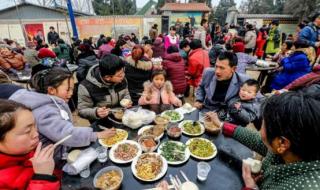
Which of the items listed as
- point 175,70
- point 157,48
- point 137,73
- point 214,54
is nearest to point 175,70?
point 175,70

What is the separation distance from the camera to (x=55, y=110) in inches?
72.7

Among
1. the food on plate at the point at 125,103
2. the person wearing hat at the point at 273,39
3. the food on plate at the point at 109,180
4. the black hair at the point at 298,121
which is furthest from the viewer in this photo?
the person wearing hat at the point at 273,39

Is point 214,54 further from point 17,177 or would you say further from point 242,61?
point 17,177

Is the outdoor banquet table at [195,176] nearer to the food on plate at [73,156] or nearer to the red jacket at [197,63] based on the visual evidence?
the food on plate at [73,156]

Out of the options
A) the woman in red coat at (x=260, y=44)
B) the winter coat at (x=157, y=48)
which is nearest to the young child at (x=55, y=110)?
the winter coat at (x=157, y=48)

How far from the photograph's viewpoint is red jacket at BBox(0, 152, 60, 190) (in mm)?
1286

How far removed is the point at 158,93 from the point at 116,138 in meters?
1.43

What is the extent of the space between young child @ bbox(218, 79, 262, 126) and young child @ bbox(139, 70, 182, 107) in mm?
994

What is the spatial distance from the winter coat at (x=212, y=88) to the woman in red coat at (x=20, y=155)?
250 cm

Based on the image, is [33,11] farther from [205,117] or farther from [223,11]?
[223,11]

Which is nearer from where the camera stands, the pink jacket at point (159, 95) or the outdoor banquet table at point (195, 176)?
the outdoor banquet table at point (195, 176)

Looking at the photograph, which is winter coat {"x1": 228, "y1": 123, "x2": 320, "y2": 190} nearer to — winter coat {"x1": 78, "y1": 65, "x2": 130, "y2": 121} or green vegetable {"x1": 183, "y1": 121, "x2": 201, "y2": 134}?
green vegetable {"x1": 183, "y1": 121, "x2": 201, "y2": 134}

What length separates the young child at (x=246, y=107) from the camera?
266 centimetres

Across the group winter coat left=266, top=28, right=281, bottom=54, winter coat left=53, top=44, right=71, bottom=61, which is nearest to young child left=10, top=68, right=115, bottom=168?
winter coat left=53, top=44, right=71, bottom=61
